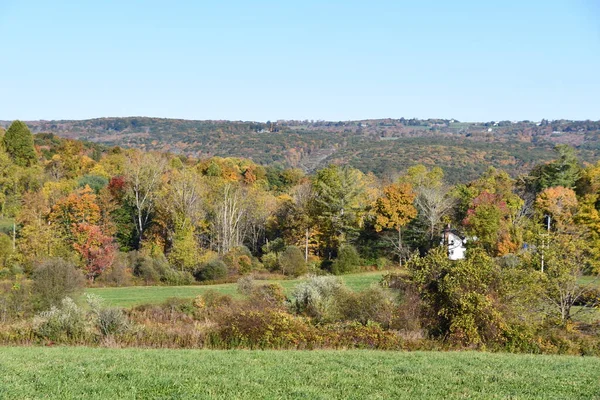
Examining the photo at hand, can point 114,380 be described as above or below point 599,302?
above

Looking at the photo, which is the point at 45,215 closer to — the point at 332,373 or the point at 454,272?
the point at 454,272

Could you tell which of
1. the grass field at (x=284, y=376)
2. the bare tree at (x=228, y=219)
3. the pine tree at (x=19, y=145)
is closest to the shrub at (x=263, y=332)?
the grass field at (x=284, y=376)

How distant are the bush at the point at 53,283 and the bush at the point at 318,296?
10635 millimetres

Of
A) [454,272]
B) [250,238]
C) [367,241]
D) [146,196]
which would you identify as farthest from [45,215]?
[454,272]

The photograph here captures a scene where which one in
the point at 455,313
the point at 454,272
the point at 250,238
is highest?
the point at 454,272

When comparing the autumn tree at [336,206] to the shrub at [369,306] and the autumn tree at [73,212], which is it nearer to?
the autumn tree at [73,212]

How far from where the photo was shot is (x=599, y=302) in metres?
24.4

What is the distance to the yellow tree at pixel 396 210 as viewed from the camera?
54188mm

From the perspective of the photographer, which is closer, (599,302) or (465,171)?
(599,302)

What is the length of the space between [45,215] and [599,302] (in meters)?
45.0

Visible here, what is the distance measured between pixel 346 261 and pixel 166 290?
16.8 metres

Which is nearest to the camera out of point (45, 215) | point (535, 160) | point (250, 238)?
point (45, 215)

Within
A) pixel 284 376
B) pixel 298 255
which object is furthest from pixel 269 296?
pixel 298 255

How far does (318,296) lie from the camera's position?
24625mm
